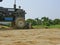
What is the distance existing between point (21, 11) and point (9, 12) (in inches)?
62.1

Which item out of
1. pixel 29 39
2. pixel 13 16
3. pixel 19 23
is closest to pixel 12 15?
pixel 13 16

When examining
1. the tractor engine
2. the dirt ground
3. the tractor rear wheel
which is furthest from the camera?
the tractor engine

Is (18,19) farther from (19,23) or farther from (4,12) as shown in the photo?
(4,12)

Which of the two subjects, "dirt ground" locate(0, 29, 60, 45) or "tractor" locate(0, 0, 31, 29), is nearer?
"dirt ground" locate(0, 29, 60, 45)

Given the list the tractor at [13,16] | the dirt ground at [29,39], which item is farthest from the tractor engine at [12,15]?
the dirt ground at [29,39]

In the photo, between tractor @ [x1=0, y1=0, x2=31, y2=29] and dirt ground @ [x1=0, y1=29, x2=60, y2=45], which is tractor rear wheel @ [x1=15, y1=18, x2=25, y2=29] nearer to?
tractor @ [x1=0, y1=0, x2=31, y2=29]

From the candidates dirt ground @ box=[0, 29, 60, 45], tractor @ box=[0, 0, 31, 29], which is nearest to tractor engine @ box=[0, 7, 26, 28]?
tractor @ box=[0, 0, 31, 29]

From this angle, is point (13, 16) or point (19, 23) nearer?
point (19, 23)

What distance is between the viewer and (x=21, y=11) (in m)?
24.3

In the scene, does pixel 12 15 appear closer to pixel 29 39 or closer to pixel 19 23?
pixel 19 23

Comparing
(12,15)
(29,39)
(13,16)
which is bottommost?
(29,39)

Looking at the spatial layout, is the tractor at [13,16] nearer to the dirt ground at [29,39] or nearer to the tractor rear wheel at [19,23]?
the tractor rear wheel at [19,23]

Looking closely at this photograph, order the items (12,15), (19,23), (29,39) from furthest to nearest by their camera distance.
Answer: (12,15)
(19,23)
(29,39)

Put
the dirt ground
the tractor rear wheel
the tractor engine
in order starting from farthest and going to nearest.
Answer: the tractor engine, the tractor rear wheel, the dirt ground
